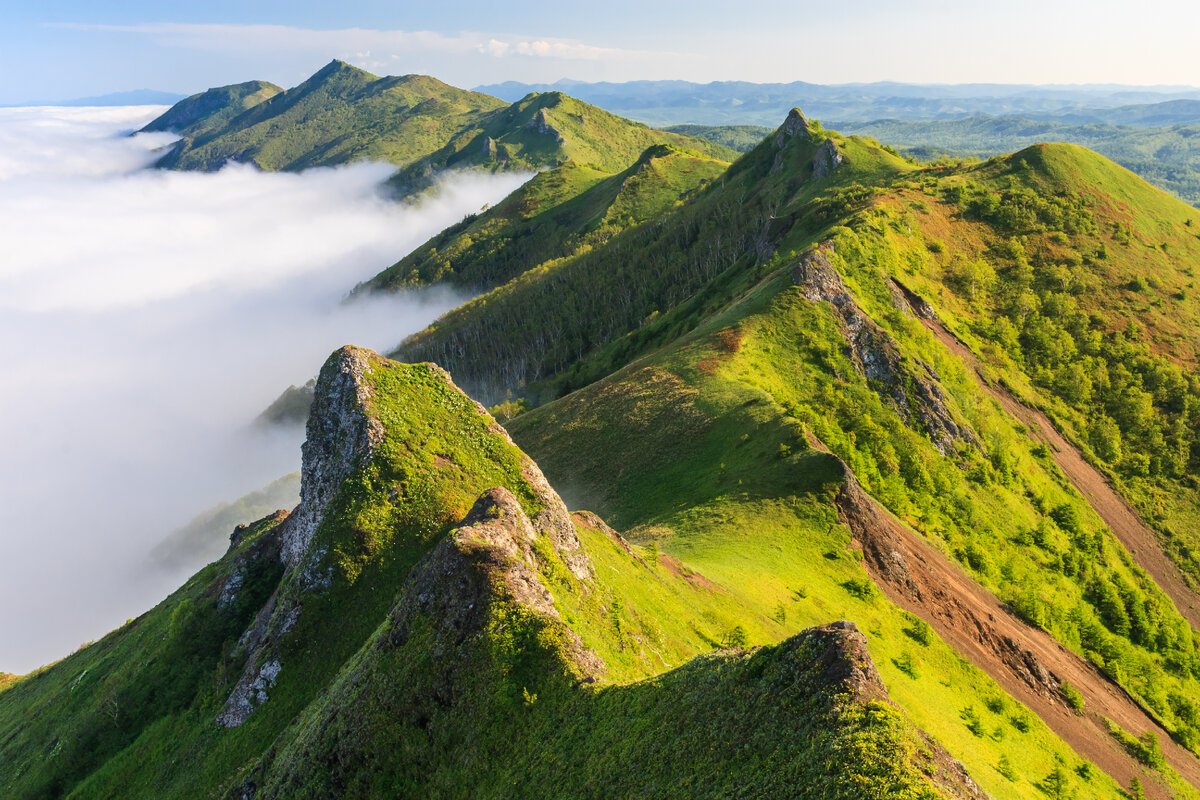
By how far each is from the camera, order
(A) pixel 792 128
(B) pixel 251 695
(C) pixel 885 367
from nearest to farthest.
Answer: (B) pixel 251 695
(C) pixel 885 367
(A) pixel 792 128

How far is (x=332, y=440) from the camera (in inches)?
1464

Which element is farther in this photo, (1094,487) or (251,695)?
(1094,487)

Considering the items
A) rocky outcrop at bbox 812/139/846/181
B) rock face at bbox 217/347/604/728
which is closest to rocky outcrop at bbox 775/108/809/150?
rocky outcrop at bbox 812/139/846/181

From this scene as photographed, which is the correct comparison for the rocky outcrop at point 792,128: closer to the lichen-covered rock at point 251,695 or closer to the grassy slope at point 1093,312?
the grassy slope at point 1093,312

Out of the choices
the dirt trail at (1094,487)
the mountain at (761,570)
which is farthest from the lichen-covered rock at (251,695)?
the dirt trail at (1094,487)

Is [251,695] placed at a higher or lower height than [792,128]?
lower

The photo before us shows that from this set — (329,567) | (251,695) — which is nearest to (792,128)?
(329,567)

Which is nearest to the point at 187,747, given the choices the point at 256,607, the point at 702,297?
the point at 256,607

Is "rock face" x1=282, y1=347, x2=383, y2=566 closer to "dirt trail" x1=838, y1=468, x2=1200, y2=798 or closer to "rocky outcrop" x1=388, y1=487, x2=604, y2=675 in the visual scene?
"rocky outcrop" x1=388, y1=487, x2=604, y2=675

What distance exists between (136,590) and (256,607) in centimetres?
17975

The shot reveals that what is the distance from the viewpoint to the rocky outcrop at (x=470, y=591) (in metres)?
23.6

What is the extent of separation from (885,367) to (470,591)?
61.8 meters

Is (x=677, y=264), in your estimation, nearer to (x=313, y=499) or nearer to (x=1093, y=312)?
(x=1093, y=312)

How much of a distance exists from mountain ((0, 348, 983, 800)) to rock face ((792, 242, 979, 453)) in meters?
41.6
